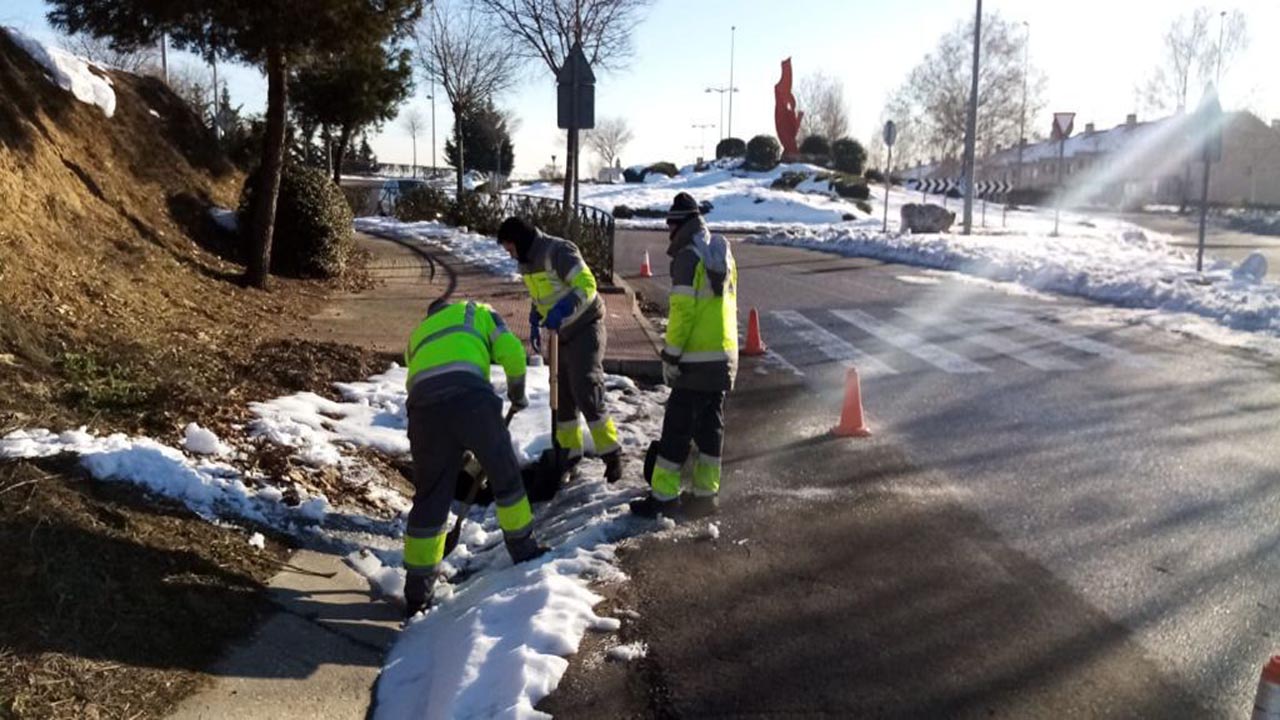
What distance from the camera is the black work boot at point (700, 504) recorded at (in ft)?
19.9

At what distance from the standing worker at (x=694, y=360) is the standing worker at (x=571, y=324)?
768mm

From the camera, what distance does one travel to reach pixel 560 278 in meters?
6.63

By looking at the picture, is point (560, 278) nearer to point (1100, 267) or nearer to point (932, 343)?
point (932, 343)

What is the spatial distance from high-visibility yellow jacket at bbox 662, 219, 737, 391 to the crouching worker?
1.26m

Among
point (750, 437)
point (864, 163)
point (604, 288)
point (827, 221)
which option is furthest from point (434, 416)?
point (864, 163)

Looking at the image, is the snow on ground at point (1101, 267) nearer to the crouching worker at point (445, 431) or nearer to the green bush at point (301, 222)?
the crouching worker at point (445, 431)

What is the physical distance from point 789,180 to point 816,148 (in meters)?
11.4

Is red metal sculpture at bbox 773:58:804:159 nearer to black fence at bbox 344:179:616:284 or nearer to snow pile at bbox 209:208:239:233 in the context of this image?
black fence at bbox 344:179:616:284

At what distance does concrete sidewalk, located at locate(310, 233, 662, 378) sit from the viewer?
10391mm

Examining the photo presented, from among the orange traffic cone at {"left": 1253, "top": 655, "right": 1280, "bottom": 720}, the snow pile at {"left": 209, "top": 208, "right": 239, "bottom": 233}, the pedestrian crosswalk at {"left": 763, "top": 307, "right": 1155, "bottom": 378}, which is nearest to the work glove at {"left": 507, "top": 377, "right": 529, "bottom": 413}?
the orange traffic cone at {"left": 1253, "top": 655, "right": 1280, "bottom": 720}

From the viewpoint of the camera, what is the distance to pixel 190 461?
18.4ft

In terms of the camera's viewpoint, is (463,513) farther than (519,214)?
No

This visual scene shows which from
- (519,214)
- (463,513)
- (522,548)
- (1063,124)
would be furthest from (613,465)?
(1063,124)

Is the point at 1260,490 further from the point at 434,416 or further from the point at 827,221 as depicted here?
the point at 827,221
